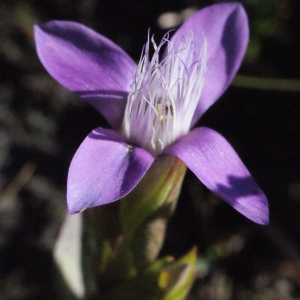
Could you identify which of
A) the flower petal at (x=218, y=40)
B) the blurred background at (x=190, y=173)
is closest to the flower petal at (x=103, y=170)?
the flower petal at (x=218, y=40)

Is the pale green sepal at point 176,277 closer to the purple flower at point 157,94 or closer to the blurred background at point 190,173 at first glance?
the purple flower at point 157,94

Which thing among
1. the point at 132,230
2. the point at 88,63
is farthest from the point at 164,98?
the point at 132,230

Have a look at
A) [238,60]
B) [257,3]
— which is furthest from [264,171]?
[238,60]

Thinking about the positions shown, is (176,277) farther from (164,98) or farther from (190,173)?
(190,173)

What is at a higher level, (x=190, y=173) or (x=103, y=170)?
(x=103, y=170)

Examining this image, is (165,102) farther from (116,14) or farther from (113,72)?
(116,14)

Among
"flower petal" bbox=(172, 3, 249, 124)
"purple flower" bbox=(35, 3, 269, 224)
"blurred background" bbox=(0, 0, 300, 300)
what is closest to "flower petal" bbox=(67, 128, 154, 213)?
"purple flower" bbox=(35, 3, 269, 224)

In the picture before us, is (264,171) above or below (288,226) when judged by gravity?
above
